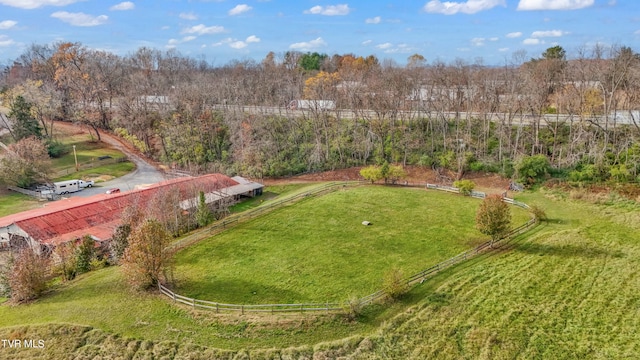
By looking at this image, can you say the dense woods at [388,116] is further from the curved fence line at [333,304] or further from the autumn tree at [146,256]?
the autumn tree at [146,256]

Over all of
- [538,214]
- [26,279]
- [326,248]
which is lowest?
[326,248]

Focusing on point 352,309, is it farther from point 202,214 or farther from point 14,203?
point 14,203

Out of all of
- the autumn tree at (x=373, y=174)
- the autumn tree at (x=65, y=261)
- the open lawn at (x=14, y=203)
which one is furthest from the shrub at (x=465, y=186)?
the open lawn at (x=14, y=203)

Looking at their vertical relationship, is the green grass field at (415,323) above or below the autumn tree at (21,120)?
below

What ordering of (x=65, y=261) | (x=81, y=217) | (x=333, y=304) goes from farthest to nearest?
(x=81, y=217)
(x=65, y=261)
(x=333, y=304)

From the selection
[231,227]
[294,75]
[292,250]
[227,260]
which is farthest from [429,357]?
[294,75]

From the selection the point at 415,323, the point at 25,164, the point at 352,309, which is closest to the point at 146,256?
the point at 352,309
